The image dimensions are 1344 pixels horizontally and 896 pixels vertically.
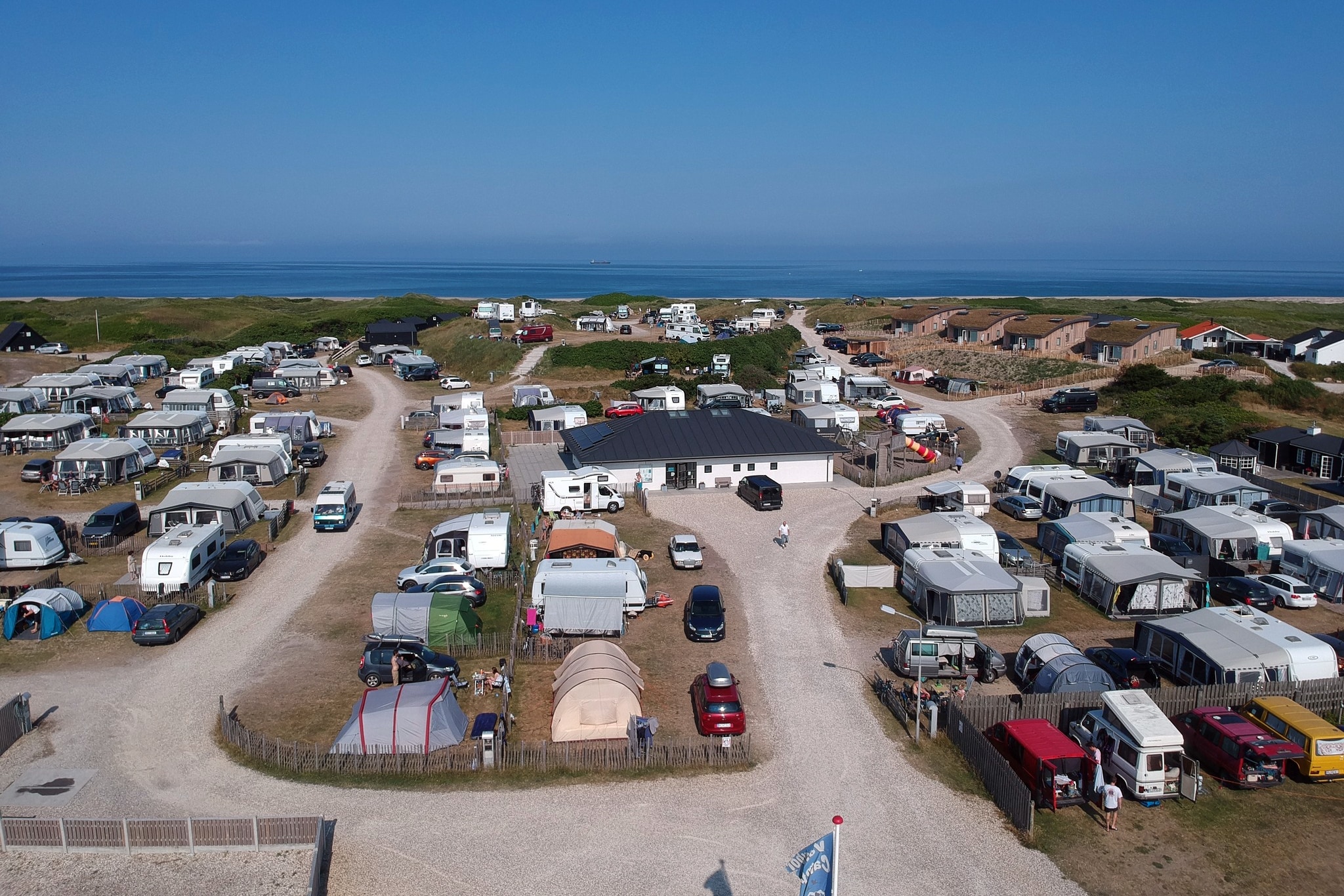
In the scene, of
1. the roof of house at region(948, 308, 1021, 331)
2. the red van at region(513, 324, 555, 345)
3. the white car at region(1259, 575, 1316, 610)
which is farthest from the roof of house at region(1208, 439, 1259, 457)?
the red van at region(513, 324, 555, 345)

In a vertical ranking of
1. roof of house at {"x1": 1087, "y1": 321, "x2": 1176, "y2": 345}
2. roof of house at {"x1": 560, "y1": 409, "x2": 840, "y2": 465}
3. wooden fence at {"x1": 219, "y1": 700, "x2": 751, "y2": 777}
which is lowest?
wooden fence at {"x1": 219, "y1": 700, "x2": 751, "y2": 777}

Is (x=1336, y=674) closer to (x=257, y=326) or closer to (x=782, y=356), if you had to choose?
(x=782, y=356)

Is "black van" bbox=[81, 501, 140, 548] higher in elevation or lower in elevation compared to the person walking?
higher

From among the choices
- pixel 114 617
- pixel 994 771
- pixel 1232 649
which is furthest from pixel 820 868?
pixel 114 617

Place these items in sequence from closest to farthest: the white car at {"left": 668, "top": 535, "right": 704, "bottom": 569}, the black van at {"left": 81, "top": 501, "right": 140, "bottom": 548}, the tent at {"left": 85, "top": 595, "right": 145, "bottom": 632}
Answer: the tent at {"left": 85, "top": 595, "right": 145, "bottom": 632}
the white car at {"left": 668, "top": 535, "right": 704, "bottom": 569}
the black van at {"left": 81, "top": 501, "right": 140, "bottom": 548}

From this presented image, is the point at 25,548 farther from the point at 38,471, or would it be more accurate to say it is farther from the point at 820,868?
the point at 820,868

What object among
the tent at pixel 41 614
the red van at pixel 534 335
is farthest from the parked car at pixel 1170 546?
the red van at pixel 534 335

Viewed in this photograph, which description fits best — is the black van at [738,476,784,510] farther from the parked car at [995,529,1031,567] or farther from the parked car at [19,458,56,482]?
the parked car at [19,458,56,482]
